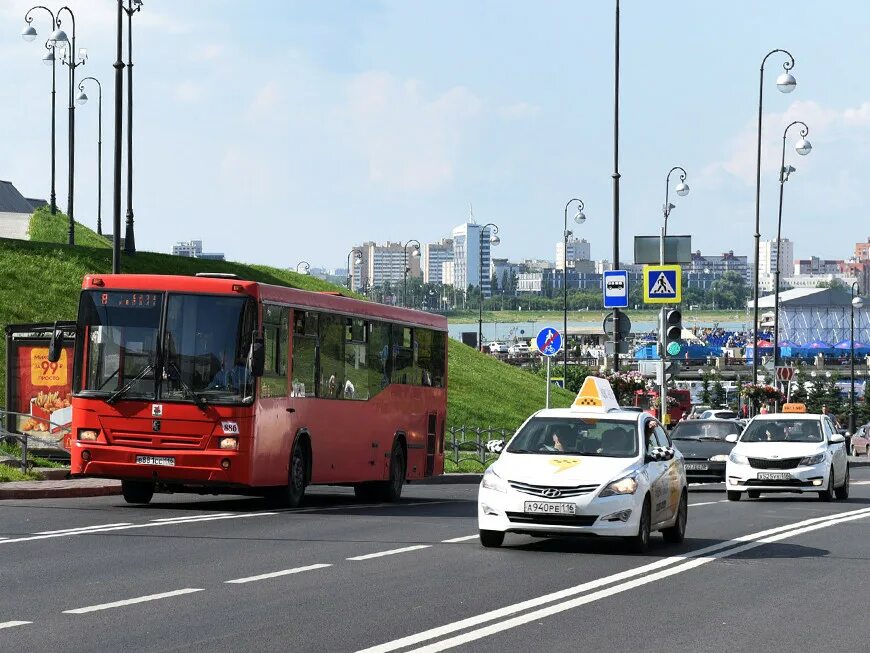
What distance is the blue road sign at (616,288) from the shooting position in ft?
114

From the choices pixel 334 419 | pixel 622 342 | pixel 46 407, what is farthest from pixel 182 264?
pixel 334 419

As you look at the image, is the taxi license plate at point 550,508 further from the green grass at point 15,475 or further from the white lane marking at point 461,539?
the green grass at point 15,475

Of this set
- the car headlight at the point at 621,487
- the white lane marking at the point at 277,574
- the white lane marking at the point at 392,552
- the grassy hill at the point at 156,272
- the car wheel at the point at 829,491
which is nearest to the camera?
the white lane marking at the point at 277,574

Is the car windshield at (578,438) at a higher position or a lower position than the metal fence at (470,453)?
higher

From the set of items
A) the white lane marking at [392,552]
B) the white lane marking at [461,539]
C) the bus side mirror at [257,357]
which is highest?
the bus side mirror at [257,357]

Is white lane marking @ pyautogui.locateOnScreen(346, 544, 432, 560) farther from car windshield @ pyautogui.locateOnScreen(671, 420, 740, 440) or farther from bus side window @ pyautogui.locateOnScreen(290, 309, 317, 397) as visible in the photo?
car windshield @ pyautogui.locateOnScreen(671, 420, 740, 440)

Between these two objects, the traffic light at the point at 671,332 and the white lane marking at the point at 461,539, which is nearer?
the white lane marking at the point at 461,539

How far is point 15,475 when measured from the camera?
80.1ft

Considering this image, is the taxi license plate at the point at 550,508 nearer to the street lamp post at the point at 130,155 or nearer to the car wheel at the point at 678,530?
the car wheel at the point at 678,530

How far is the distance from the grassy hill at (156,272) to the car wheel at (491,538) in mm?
26921

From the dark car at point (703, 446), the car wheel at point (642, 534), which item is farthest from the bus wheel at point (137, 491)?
the dark car at point (703, 446)

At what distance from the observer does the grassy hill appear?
47688mm

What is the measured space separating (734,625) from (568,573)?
11.1 feet

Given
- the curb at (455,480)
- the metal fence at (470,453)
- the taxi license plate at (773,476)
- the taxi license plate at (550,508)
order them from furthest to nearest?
the metal fence at (470,453)
the curb at (455,480)
the taxi license plate at (773,476)
the taxi license plate at (550,508)
